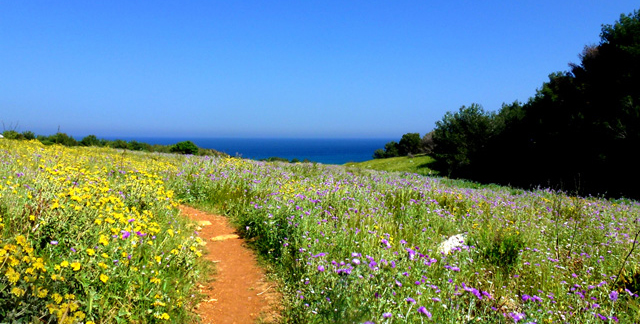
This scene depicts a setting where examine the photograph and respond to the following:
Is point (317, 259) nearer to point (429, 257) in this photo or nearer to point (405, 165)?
point (429, 257)

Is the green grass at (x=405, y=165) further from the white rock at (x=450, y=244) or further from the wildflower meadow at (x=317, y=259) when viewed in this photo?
the white rock at (x=450, y=244)

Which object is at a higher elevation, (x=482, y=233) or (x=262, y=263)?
(x=482, y=233)

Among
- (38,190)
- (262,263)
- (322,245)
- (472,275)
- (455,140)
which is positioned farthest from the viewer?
(455,140)

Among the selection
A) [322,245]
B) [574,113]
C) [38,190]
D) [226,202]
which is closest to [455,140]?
[574,113]

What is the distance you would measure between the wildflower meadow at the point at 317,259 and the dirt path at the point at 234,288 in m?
0.21

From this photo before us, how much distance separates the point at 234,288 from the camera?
4637 mm

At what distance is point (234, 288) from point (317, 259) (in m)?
1.14

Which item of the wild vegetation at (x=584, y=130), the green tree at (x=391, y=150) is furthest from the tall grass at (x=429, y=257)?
the green tree at (x=391, y=150)

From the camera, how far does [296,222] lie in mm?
5605

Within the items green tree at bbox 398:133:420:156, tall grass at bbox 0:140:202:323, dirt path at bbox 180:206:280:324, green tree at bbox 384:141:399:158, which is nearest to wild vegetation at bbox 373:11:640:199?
dirt path at bbox 180:206:280:324

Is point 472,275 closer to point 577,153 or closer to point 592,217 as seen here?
point 592,217

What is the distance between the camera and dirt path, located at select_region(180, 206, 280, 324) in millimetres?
3943

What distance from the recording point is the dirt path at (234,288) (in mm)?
3943

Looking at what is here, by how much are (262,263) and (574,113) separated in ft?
78.6
